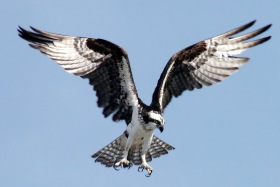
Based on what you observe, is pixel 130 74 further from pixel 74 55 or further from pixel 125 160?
pixel 125 160

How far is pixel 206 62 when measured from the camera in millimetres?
20328

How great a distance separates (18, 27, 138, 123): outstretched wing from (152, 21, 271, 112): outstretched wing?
1009 millimetres

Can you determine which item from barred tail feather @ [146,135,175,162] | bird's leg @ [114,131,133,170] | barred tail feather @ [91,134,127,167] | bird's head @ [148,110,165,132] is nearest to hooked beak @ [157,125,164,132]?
bird's head @ [148,110,165,132]

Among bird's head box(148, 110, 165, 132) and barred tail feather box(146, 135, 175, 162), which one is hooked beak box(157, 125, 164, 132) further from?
barred tail feather box(146, 135, 175, 162)

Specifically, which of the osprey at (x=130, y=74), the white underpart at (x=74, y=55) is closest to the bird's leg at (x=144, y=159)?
the osprey at (x=130, y=74)

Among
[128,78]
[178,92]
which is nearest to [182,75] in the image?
[178,92]

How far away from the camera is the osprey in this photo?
61.6 ft

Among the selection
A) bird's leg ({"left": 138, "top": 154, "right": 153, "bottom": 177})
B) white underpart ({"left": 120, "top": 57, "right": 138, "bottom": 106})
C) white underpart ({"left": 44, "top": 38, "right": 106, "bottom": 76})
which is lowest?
bird's leg ({"left": 138, "top": 154, "right": 153, "bottom": 177})

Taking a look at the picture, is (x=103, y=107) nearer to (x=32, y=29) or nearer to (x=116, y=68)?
(x=116, y=68)

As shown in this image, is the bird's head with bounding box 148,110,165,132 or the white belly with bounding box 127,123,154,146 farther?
the white belly with bounding box 127,123,154,146

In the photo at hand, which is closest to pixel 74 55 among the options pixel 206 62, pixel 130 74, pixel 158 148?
pixel 130 74

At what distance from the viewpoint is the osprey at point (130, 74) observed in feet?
61.6

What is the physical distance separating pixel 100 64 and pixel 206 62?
8.05 feet

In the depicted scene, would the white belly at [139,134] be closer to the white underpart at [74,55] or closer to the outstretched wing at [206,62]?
the outstretched wing at [206,62]
